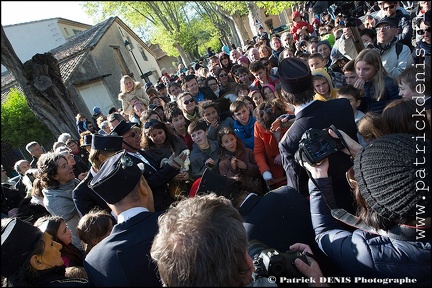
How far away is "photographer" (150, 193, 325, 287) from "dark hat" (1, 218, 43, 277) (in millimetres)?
756

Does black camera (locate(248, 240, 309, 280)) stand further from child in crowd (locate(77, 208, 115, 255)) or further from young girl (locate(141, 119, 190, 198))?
young girl (locate(141, 119, 190, 198))

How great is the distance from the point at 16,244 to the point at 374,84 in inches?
130

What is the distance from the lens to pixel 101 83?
19.3m

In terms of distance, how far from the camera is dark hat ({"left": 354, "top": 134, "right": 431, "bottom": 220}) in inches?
45.5

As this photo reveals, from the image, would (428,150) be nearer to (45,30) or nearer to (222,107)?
(222,107)

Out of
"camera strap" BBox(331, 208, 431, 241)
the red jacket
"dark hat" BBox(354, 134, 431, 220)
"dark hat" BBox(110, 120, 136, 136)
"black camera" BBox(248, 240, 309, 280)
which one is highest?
"dark hat" BBox(110, 120, 136, 136)

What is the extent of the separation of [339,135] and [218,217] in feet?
2.84

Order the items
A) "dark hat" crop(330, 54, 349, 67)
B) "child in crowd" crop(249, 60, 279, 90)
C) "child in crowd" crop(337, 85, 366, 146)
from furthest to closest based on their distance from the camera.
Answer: "child in crowd" crop(249, 60, 279, 90) < "dark hat" crop(330, 54, 349, 67) < "child in crowd" crop(337, 85, 366, 146)

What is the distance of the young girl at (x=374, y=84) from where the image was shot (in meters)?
3.22

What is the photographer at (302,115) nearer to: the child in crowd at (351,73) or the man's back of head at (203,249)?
the man's back of head at (203,249)

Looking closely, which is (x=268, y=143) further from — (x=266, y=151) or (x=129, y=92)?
(x=129, y=92)

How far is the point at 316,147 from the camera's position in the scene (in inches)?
63.7

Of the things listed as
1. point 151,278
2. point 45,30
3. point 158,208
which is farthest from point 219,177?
point 45,30

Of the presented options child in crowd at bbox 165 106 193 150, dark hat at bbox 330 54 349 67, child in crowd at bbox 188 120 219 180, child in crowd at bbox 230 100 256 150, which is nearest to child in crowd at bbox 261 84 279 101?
child in crowd at bbox 230 100 256 150
